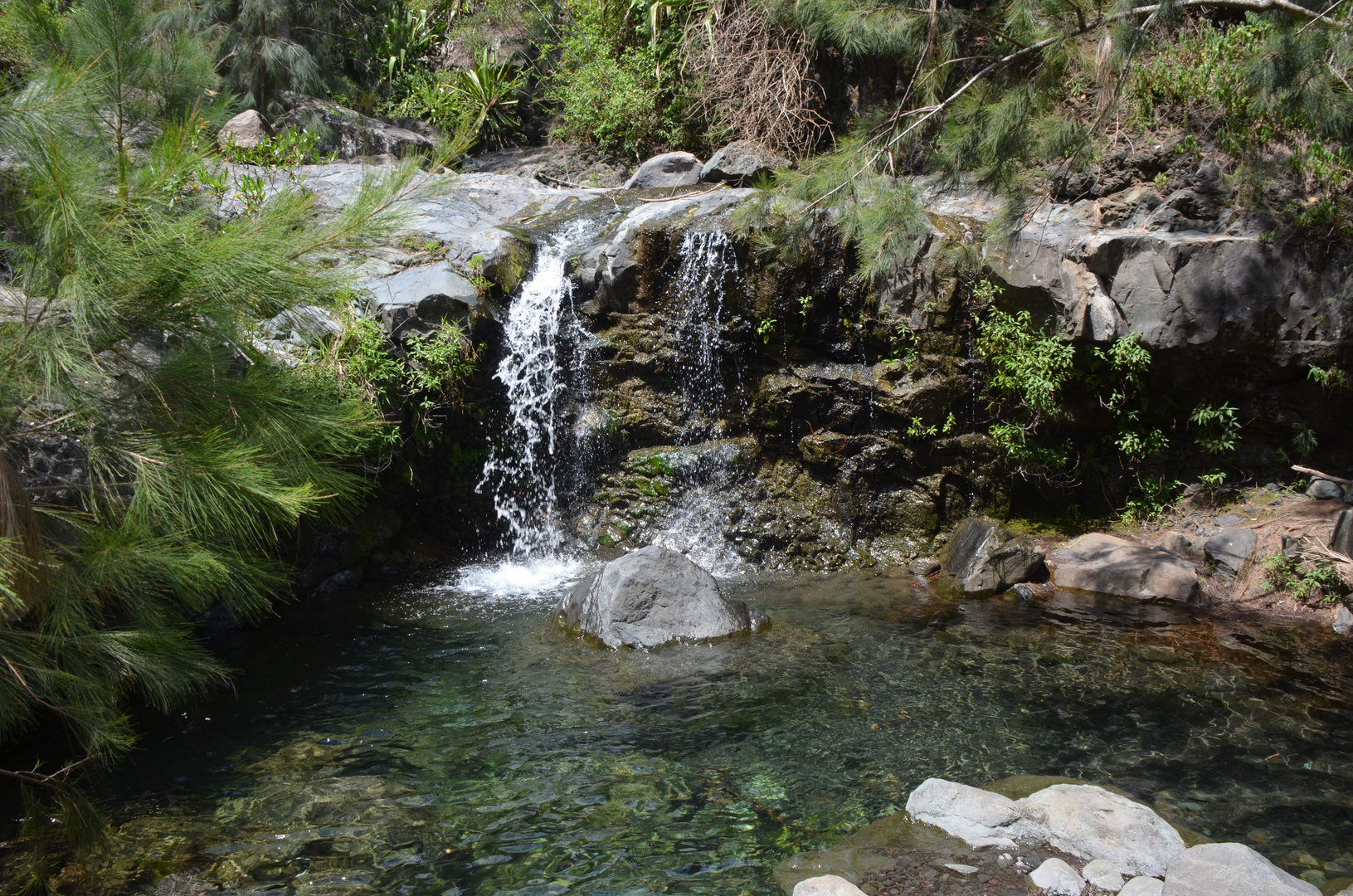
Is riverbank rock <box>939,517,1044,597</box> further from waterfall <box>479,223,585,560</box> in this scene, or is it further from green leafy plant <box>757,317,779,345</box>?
waterfall <box>479,223,585,560</box>

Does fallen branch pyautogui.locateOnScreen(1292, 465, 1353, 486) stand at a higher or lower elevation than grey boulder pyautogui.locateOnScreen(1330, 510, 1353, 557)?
higher

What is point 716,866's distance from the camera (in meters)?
3.47

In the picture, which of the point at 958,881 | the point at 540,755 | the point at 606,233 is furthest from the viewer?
the point at 606,233

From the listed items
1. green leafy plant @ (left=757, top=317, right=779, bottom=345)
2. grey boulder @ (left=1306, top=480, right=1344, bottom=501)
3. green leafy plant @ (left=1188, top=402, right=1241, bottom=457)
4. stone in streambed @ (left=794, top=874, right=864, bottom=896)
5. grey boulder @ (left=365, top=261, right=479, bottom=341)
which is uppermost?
grey boulder @ (left=365, top=261, right=479, bottom=341)

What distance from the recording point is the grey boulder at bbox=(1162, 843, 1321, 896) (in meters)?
2.89

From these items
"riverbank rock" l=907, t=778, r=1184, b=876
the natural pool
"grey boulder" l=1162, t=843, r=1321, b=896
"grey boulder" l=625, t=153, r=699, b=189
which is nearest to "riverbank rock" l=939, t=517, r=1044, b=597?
the natural pool

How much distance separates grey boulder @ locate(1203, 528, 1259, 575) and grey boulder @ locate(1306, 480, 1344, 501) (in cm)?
81

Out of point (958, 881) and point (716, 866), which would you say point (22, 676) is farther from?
point (958, 881)

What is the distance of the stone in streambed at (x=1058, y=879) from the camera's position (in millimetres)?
3098

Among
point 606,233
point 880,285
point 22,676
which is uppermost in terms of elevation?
point 606,233

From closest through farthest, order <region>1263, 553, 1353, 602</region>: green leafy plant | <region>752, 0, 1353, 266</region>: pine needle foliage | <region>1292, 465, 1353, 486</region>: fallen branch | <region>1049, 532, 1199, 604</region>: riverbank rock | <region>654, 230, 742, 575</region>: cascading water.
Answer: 1. <region>752, 0, 1353, 266</region>: pine needle foliage
2. <region>1263, 553, 1353, 602</region>: green leafy plant
3. <region>1049, 532, 1199, 604</region>: riverbank rock
4. <region>1292, 465, 1353, 486</region>: fallen branch
5. <region>654, 230, 742, 575</region>: cascading water

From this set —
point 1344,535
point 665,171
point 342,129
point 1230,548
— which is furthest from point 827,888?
point 342,129

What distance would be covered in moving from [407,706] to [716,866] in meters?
2.38

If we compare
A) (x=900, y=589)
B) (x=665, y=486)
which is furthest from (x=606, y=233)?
(x=900, y=589)
